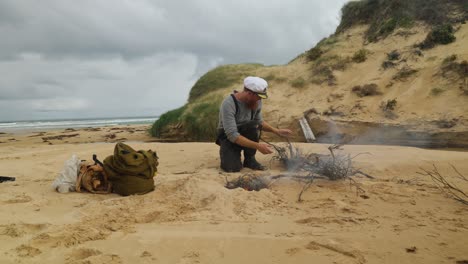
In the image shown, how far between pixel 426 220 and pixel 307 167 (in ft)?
6.11

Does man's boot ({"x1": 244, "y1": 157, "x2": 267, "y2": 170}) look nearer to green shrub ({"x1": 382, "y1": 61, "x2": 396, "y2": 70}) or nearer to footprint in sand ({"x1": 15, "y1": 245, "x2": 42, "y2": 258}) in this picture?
footprint in sand ({"x1": 15, "y1": 245, "x2": 42, "y2": 258})

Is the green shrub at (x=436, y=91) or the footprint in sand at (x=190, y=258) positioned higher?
the green shrub at (x=436, y=91)

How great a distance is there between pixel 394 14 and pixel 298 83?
12.3ft

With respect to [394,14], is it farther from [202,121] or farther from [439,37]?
[202,121]

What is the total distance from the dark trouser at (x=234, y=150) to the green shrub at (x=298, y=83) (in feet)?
20.7

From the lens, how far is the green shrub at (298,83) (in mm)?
11049

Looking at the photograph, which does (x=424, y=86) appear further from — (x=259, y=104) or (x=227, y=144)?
(x=227, y=144)

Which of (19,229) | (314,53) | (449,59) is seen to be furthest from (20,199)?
(314,53)

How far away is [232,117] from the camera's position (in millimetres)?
4688

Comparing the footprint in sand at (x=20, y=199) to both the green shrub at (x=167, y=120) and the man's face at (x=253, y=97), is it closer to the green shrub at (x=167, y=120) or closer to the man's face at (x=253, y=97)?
the man's face at (x=253, y=97)

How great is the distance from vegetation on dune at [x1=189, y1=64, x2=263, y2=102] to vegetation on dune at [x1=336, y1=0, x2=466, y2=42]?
3711mm

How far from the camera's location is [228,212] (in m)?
3.15

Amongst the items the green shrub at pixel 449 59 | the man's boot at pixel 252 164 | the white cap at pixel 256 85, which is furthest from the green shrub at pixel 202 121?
the green shrub at pixel 449 59

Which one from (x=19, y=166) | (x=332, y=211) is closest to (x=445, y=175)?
(x=332, y=211)
